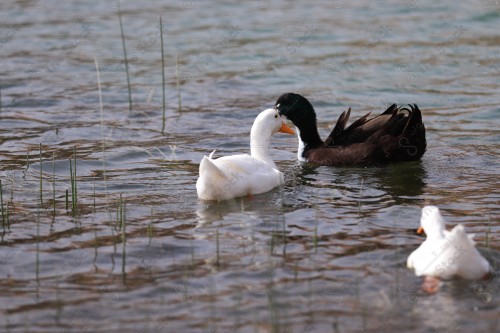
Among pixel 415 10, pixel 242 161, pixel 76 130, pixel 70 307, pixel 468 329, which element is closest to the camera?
pixel 468 329

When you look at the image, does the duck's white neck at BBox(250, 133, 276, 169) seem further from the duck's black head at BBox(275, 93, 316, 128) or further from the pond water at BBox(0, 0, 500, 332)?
the duck's black head at BBox(275, 93, 316, 128)

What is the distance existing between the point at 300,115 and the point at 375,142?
1055mm

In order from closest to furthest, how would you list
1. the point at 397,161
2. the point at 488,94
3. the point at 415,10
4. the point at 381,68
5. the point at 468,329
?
the point at 468,329 → the point at 397,161 → the point at 488,94 → the point at 381,68 → the point at 415,10

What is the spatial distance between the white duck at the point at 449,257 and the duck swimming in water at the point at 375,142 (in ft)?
11.2

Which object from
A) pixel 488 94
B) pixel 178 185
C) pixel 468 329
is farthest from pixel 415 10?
pixel 468 329

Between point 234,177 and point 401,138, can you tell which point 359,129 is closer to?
point 401,138

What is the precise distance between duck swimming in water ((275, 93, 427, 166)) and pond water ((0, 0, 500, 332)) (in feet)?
0.56

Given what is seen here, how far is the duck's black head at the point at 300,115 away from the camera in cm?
1106

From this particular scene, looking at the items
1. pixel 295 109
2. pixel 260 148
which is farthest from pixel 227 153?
pixel 260 148

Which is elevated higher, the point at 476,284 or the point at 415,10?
the point at 415,10

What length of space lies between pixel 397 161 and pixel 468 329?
4630 mm

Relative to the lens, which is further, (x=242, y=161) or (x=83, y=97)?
(x=83, y=97)

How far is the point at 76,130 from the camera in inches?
491

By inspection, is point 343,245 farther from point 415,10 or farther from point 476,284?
point 415,10
